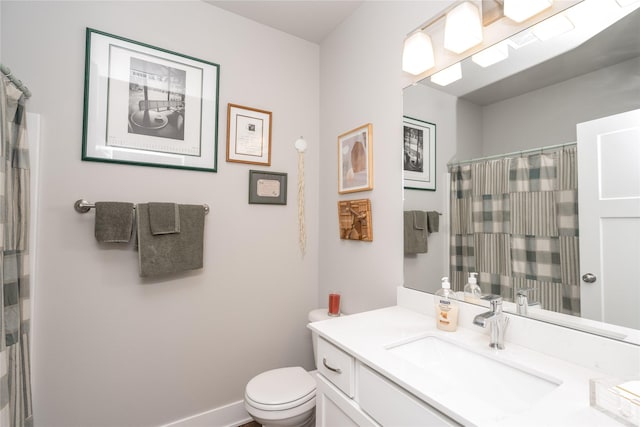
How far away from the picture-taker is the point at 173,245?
4.98 feet

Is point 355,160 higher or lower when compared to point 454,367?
higher

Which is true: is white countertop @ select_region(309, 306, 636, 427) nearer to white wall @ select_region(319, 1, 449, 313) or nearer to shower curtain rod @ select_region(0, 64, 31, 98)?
white wall @ select_region(319, 1, 449, 313)

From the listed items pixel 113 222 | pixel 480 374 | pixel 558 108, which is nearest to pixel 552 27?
pixel 558 108

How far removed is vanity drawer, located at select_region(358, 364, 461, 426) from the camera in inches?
26.9

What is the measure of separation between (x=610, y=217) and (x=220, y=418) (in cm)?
203

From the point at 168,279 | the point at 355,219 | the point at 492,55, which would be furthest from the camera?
the point at 355,219

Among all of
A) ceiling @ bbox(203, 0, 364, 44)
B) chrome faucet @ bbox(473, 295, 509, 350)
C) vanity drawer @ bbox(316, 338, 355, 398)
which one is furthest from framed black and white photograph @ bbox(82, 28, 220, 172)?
chrome faucet @ bbox(473, 295, 509, 350)

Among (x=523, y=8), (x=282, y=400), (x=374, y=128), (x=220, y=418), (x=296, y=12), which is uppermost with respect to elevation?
(x=296, y=12)

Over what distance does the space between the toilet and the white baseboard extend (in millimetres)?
425

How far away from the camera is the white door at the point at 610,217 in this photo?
77cm

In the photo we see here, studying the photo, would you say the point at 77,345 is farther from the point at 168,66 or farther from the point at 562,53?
the point at 562,53

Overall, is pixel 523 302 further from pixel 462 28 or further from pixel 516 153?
pixel 462 28

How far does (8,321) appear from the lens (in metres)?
1.06

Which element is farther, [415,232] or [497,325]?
[415,232]
